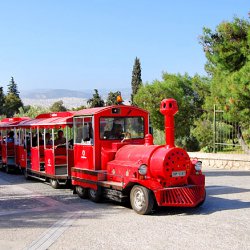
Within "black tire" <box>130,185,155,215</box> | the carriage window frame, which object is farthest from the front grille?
the carriage window frame

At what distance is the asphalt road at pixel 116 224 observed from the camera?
6844 millimetres

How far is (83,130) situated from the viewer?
11.3 metres

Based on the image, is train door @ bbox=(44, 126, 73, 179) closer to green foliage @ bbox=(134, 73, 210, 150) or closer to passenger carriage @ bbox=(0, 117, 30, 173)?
passenger carriage @ bbox=(0, 117, 30, 173)

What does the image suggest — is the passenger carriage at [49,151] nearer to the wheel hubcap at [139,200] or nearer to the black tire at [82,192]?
the black tire at [82,192]

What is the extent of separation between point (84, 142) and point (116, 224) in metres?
3.57

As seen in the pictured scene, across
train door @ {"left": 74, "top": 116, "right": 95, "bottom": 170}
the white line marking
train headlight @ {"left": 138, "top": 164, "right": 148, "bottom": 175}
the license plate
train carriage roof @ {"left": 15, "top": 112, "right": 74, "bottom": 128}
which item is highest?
train carriage roof @ {"left": 15, "top": 112, "right": 74, "bottom": 128}

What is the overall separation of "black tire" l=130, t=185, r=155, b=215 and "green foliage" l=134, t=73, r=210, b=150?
13.2m

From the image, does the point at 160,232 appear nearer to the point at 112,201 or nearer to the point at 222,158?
the point at 112,201

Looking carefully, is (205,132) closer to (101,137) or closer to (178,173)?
(101,137)

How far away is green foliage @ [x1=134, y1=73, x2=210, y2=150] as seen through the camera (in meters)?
22.3

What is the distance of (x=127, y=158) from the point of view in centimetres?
998

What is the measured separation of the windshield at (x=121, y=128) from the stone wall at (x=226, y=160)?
7.15 meters

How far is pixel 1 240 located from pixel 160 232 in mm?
2664

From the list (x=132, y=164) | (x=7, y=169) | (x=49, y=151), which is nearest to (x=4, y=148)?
(x=7, y=169)
